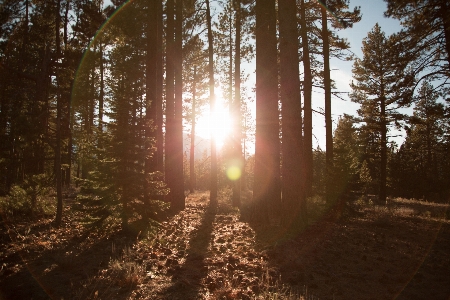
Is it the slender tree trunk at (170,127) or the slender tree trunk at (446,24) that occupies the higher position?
the slender tree trunk at (446,24)

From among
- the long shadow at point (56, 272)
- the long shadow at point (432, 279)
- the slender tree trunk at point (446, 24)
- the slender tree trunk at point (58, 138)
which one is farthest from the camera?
the slender tree trunk at point (446, 24)

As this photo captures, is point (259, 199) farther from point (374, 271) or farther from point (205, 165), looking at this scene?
point (205, 165)

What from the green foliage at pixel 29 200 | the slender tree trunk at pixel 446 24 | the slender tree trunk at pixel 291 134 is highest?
the slender tree trunk at pixel 446 24

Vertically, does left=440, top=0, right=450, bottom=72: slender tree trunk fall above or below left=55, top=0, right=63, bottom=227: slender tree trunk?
above

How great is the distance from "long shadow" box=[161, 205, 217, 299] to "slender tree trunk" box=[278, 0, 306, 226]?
8.35 ft

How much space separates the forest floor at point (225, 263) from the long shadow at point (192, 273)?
17 mm

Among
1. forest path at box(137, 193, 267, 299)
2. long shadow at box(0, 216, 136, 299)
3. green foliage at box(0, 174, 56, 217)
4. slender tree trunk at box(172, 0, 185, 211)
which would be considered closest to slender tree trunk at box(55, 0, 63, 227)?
green foliage at box(0, 174, 56, 217)

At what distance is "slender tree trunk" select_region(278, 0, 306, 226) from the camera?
799cm

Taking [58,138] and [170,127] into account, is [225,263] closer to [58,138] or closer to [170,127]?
[58,138]

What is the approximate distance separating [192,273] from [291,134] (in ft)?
15.1

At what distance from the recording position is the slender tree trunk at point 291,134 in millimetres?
7988

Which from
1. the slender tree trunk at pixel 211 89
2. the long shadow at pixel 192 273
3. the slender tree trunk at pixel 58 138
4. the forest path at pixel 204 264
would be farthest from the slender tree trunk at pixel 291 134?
the slender tree trunk at pixel 211 89

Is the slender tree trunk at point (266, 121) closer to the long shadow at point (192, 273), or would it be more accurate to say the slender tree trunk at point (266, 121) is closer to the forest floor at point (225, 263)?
the forest floor at point (225, 263)

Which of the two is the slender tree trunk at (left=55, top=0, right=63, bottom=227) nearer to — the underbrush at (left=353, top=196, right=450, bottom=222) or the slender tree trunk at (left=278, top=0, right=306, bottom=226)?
the slender tree trunk at (left=278, top=0, right=306, bottom=226)
